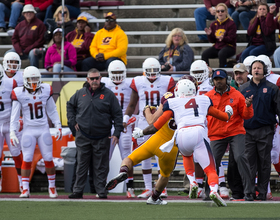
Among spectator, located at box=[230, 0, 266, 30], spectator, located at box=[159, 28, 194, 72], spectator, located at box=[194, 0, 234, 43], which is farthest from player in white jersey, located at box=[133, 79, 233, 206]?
spectator, located at box=[194, 0, 234, 43]

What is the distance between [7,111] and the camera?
8977mm

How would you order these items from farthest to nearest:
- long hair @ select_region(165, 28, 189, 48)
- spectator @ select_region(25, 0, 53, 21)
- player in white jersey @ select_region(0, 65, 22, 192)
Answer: spectator @ select_region(25, 0, 53, 21)
long hair @ select_region(165, 28, 189, 48)
player in white jersey @ select_region(0, 65, 22, 192)

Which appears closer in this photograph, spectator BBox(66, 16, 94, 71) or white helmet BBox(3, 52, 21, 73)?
white helmet BBox(3, 52, 21, 73)

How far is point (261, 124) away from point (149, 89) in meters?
2.00

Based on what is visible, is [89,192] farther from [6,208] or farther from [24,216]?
[24,216]

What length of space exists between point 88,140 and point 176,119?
7.28 ft

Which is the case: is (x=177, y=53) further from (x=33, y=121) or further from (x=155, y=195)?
(x=155, y=195)

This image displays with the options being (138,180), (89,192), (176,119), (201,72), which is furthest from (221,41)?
(176,119)

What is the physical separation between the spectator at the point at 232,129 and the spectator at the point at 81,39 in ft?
16.2

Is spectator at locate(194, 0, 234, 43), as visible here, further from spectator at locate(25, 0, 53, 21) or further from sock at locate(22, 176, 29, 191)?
sock at locate(22, 176, 29, 191)

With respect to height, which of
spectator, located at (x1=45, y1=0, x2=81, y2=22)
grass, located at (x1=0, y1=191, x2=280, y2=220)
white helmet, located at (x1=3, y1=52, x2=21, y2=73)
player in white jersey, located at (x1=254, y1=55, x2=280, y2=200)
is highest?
spectator, located at (x1=45, y1=0, x2=81, y2=22)

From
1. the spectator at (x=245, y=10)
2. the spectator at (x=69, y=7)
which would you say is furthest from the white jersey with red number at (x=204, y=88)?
the spectator at (x=69, y=7)

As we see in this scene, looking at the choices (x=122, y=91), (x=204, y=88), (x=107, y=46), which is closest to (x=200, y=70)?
(x=204, y=88)

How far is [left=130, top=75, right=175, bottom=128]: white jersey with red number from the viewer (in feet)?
28.5
